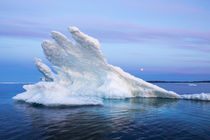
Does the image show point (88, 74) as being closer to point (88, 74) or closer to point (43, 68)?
point (88, 74)

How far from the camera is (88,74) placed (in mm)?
29016

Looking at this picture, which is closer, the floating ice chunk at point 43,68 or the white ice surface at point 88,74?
the white ice surface at point 88,74

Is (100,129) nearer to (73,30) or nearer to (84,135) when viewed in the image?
(84,135)

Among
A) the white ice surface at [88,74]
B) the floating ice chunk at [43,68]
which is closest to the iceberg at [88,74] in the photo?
the white ice surface at [88,74]

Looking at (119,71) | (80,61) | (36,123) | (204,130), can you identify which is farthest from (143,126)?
(80,61)

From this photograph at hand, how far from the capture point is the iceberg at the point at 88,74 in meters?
24.5

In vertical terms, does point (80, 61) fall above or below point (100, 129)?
above

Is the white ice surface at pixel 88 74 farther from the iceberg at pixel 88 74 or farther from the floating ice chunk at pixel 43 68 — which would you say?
the floating ice chunk at pixel 43 68

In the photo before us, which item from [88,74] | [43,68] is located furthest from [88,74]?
[43,68]

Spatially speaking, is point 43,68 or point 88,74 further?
point 43,68

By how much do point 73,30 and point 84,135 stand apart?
1747 cm

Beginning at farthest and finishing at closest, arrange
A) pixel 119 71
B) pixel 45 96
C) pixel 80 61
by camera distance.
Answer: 1. pixel 80 61
2. pixel 119 71
3. pixel 45 96

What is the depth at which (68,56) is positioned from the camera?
28547mm

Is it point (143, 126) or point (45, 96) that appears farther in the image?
point (45, 96)
